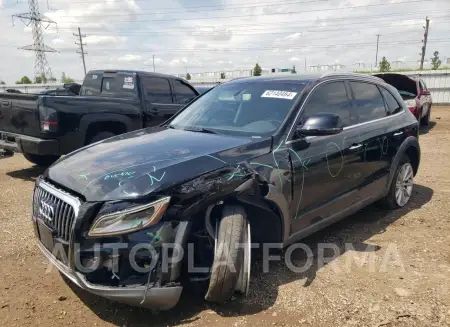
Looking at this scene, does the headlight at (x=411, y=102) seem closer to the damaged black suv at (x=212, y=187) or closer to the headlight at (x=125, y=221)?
the damaged black suv at (x=212, y=187)

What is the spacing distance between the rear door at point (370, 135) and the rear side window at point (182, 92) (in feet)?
14.4

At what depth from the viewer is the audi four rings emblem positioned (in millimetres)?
2795

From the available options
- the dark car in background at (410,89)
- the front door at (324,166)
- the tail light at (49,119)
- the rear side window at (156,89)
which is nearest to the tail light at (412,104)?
the dark car in background at (410,89)

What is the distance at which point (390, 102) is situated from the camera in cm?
492

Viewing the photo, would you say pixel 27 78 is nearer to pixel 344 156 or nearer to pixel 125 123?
pixel 125 123

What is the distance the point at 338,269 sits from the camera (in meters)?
3.50

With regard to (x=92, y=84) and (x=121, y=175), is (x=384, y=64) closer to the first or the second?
(x=92, y=84)

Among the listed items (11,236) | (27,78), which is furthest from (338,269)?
(27,78)

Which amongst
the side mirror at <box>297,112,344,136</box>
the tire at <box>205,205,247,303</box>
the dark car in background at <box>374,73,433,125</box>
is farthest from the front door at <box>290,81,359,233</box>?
the dark car in background at <box>374,73,433,125</box>

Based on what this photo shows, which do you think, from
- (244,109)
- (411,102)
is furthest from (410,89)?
(244,109)

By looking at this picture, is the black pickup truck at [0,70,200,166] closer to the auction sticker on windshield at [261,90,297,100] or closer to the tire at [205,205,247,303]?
the auction sticker on windshield at [261,90,297,100]

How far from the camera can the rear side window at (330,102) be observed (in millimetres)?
3695

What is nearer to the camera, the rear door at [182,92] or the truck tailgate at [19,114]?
the truck tailgate at [19,114]

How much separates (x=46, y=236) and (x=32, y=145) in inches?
141
